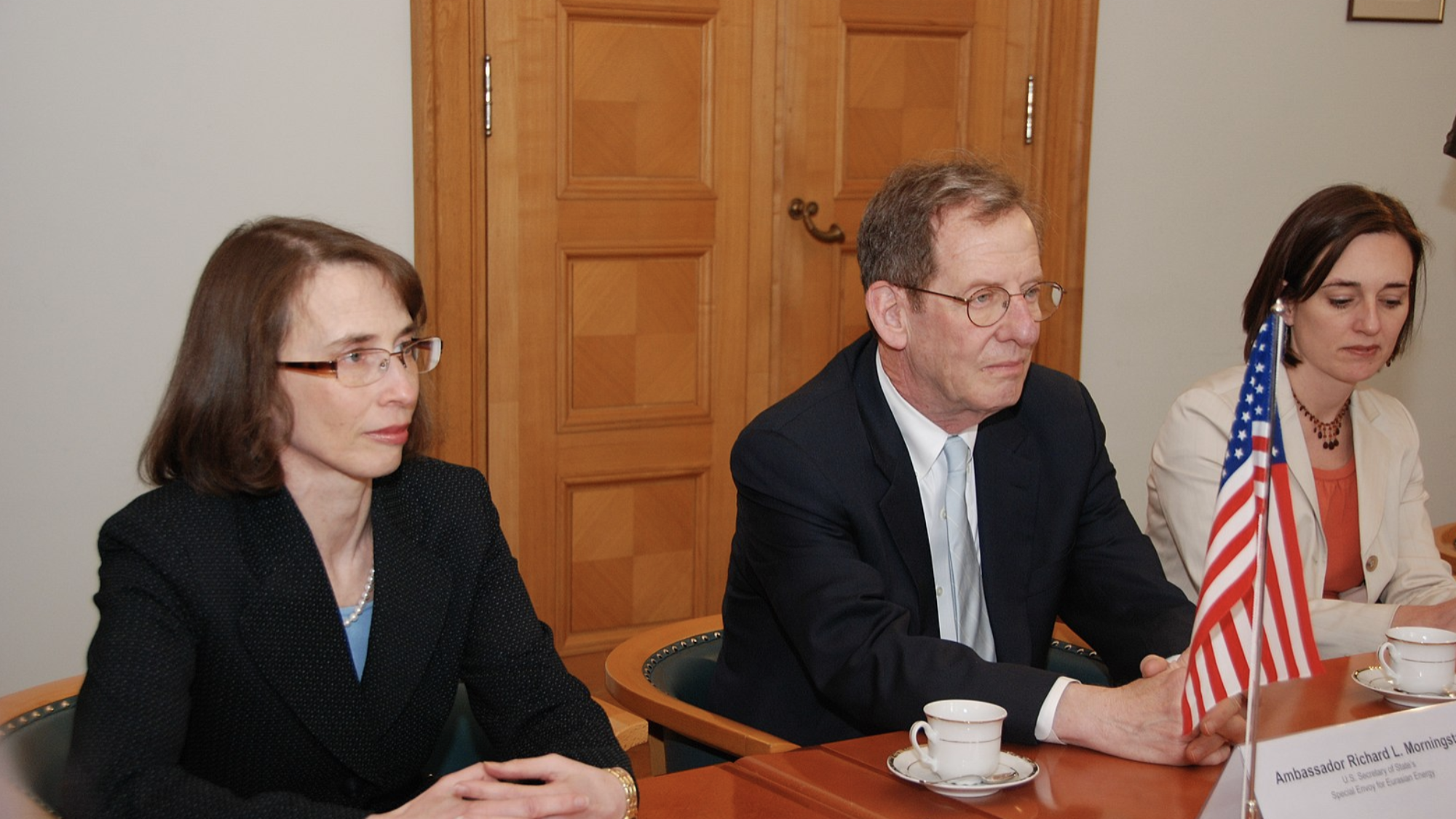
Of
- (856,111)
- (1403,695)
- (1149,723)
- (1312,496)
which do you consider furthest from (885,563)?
(856,111)

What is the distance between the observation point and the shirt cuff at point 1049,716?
1680 mm

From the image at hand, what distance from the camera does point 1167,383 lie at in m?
4.75

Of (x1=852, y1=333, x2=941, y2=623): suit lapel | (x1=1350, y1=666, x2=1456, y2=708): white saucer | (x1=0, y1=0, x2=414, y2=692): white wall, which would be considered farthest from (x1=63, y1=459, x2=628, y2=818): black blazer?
(x1=0, y1=0, x2=414, y2=692): white wall

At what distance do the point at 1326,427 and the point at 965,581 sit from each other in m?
0.92

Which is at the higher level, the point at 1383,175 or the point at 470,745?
the point at 1383,175

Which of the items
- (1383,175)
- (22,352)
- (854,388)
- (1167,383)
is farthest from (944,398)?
(1383,175)

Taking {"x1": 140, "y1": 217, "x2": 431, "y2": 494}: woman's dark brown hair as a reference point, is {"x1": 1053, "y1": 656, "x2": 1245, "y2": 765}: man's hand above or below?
below

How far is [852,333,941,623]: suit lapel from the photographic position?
209cm

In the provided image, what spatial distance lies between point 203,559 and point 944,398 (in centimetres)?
109

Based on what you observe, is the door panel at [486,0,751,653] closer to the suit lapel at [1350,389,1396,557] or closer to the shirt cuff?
the suit lapel at [1350,389,1396,557]

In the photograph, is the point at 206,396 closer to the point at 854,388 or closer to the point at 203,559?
the point at 203,559

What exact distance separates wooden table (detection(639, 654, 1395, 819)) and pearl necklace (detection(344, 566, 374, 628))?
1.53ft

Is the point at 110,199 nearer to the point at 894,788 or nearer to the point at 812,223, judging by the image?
the point at 812,223

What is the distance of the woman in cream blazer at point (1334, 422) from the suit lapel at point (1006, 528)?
47cm
